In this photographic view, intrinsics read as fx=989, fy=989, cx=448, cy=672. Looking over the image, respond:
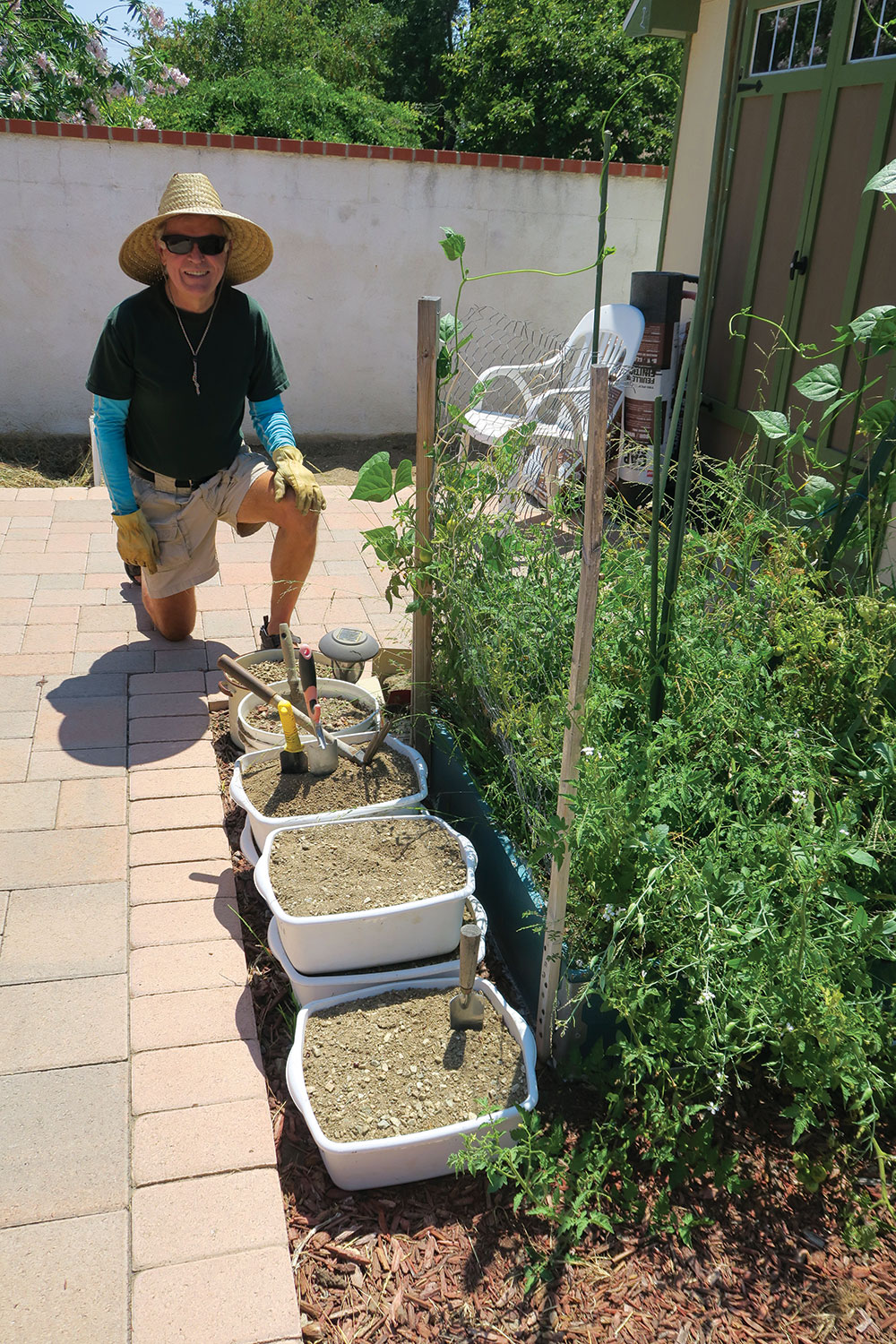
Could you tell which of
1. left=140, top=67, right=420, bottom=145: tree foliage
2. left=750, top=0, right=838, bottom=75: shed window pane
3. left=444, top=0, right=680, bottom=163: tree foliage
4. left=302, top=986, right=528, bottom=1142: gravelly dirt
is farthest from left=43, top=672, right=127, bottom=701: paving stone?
left=444, top=0, right=680, bottom=163: tree foliage

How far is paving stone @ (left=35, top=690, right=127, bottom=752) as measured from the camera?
10.3ft

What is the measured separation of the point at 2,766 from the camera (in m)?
2.98

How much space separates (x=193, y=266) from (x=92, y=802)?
67.2 inches

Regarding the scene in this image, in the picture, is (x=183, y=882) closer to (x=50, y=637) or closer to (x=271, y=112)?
(x=50, y=637)

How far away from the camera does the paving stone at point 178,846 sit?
262 cm

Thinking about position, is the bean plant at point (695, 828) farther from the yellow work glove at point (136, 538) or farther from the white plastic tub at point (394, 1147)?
the yellow work glove at point (136, 538)

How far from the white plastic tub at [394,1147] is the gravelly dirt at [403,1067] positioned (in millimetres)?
24

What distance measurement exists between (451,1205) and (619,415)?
4.40 m

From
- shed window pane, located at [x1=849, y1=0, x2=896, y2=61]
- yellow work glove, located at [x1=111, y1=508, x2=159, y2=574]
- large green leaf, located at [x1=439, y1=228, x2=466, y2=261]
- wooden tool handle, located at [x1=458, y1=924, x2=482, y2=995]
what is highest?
shed window pane, located at [x1=849, y1=0, x2=896, y2=61]

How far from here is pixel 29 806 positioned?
2.80 metres

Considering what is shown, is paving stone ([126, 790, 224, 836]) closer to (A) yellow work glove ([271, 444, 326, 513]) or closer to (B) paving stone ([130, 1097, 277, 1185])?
(B) paving stone ([130, 1097, 277, 1185])

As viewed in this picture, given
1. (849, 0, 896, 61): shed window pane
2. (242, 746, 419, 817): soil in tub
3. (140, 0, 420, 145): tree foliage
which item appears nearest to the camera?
(242, 746, 419, 817): soil in tub

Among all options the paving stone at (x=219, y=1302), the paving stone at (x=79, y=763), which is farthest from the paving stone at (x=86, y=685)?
the paving stone at (x=219, y=1302)

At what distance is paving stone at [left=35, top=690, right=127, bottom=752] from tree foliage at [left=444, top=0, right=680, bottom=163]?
11.1 metres
